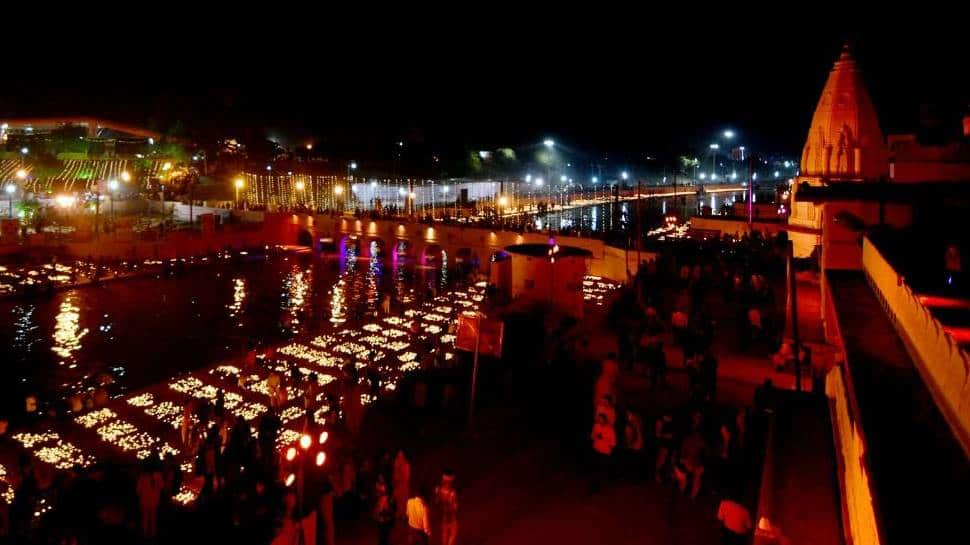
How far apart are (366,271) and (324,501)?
32.9 metres

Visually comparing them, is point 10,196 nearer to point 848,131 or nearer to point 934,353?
point 848,131

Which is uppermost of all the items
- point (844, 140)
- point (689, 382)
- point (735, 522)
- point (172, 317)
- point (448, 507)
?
point (844, 140)

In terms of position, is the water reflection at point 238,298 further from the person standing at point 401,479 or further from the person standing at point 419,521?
the person standing at point 419,521

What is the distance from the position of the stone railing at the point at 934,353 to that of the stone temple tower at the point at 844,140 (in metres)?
15.7

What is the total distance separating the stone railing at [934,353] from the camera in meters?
4.75

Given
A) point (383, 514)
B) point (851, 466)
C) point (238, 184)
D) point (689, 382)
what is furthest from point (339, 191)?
point (851, 466)

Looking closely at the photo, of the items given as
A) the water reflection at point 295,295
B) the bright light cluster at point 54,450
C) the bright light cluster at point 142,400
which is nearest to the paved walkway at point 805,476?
the bright light cluster at point 54,450

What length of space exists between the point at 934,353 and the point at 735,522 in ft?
8.31

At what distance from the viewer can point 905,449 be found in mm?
4906

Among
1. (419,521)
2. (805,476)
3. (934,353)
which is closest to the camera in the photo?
(934,353)

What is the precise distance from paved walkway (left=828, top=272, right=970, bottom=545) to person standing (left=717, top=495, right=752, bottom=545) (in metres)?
1.75

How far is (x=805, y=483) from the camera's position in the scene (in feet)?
23.6

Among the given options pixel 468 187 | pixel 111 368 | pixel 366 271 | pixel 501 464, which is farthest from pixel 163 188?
pixel 501 464

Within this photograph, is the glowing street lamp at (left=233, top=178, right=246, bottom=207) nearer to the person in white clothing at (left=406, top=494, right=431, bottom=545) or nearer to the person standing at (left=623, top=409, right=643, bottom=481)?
the person standing at (left=623, top=409, right=643, bottom=481)
